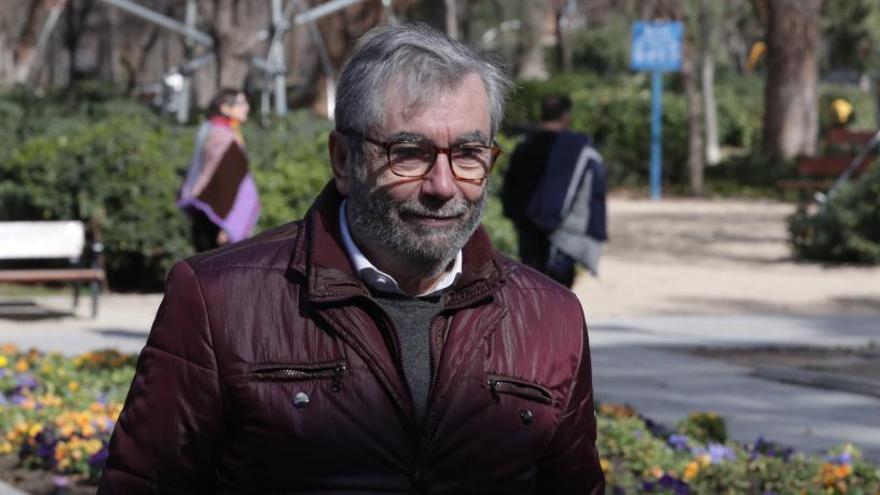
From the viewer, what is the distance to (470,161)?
8.59 feet

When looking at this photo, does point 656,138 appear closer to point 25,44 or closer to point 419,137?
point 25,44

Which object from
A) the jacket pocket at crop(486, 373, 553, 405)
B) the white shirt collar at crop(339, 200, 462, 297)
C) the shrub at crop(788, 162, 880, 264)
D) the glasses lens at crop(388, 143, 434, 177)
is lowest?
the shrub at crop(788, 162, 880, 264)

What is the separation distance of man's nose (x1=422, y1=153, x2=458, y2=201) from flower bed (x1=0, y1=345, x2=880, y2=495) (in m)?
3.99

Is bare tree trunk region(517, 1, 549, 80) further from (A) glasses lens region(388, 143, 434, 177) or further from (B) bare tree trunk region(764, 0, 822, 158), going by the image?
(A) glasses lens region(388, 143, 434, 177)

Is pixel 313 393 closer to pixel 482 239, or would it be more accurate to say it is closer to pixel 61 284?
pixel 482 239

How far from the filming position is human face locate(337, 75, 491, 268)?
8.51 ft

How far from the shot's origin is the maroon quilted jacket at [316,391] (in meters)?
2.58

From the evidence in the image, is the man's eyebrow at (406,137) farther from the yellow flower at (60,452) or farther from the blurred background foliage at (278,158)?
the yellow flower at (60,452)

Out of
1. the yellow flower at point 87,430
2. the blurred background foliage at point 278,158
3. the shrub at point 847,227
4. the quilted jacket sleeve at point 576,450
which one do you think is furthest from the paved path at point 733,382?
the quilted jacket sleeve at point 576,450

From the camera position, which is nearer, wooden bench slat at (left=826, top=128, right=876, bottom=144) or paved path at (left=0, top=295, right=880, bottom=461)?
paved path at (left=0, top=295, right=880, bottom=461)

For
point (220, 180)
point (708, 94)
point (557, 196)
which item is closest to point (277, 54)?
point (220, 180)

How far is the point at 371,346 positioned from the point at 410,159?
0.27m

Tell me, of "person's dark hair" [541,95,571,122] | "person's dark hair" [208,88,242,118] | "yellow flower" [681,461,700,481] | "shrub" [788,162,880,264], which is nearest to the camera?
"yellow flower" [681,461,700,481]

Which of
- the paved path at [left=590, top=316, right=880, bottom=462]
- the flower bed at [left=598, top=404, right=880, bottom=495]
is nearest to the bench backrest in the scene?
the paved path at [left=590, top=316, right=880, bottom=462]
